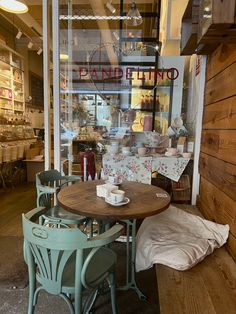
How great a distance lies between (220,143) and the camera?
6.42 ft

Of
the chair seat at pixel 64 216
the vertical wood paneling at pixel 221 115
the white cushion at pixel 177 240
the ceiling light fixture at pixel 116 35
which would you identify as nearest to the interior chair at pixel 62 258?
the white cushion at pixel 177 240

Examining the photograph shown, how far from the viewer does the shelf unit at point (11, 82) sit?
5.35 meters

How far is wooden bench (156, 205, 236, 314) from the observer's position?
1.20 m

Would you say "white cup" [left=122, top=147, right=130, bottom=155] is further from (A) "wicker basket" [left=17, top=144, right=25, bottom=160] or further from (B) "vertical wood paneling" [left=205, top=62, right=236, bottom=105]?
(A) "wicker basket" [left=17, top=144, right=25, bottom=160]

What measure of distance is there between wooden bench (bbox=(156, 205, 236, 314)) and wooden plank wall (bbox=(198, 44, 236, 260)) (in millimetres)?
221

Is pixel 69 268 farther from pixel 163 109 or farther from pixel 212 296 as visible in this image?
pixel 163 109

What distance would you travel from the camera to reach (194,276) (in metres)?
1.43

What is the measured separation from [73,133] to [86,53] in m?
1.11

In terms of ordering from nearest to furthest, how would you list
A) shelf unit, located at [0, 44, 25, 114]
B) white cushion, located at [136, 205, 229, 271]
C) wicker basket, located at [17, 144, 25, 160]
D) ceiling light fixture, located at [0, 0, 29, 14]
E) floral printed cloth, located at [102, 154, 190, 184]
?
white cushion, located at [136, 205, 229, 271] → floral printed cloth, located at [102, 154, 190, 184] → ceiling light fixture, located at [0, 0, 29, 14] → wicker basket, located at [17, 144, 25, 160] → shelf unit, located at [0, 44, 25, 114]

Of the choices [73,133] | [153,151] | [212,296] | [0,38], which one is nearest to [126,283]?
[212,296]

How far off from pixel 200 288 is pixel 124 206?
24.5 inches

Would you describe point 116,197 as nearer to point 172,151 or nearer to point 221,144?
point 221,144

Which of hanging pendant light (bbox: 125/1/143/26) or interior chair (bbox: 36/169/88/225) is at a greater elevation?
hanging pendant light (bbox: 125/1/143/26)

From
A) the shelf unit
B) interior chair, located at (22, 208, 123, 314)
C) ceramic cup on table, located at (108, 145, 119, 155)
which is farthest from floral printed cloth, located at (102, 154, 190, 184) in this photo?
the shelf unit
